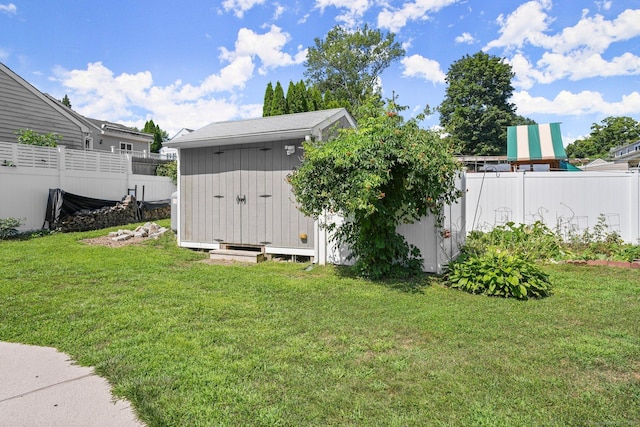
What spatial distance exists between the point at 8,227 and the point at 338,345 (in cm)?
948

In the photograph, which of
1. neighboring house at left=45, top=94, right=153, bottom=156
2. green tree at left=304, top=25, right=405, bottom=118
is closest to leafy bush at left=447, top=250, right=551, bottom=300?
neighboring house at left=45, top=94, right=153, bottom=156

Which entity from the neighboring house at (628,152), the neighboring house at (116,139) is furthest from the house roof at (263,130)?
the neighboring house at (628,152)

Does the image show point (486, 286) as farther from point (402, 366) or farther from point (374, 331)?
point (402, 366)

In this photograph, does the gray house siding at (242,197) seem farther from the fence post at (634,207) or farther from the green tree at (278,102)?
the green tree at (278,102)

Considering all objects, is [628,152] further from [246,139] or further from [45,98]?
[45,98]

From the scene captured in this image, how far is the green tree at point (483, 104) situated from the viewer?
29734 millimetres

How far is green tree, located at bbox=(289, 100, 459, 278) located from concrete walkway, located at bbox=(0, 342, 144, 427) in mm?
3089

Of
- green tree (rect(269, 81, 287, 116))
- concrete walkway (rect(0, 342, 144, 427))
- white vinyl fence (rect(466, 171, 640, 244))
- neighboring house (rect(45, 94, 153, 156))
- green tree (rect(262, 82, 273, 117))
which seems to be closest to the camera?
concrete walkway (rect(0, 342, 144, 427))

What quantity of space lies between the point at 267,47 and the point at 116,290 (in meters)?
15.5

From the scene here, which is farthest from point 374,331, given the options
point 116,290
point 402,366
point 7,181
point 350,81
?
point 350,81

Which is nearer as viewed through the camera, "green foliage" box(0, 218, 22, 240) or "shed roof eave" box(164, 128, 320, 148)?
"shed roof eave" box(164, 128, 320, 148)

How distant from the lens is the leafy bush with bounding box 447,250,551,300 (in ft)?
14.1

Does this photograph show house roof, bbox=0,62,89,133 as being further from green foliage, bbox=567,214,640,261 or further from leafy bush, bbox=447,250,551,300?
green foliage, bbox=567,214,640,261

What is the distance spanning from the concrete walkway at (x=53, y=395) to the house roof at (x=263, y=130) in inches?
182
